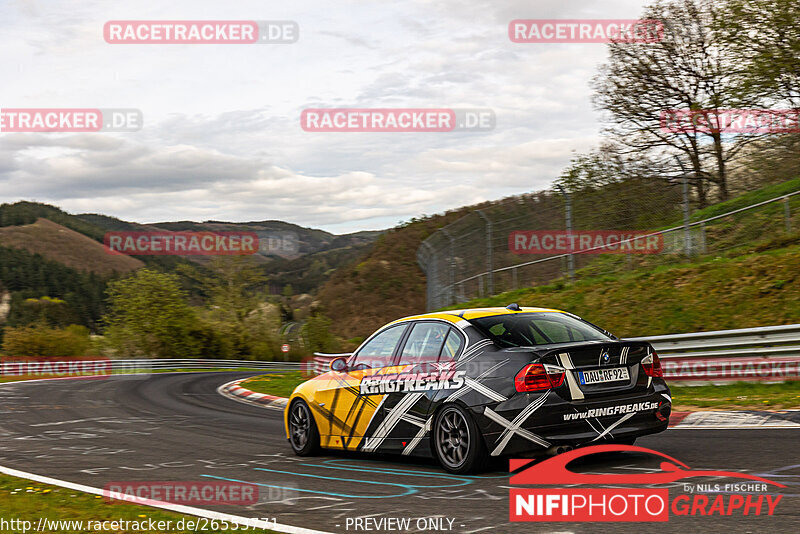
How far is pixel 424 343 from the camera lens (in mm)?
7465

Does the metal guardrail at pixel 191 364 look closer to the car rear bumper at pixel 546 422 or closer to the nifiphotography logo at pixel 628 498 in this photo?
the car rear bumper at pixel 546 422

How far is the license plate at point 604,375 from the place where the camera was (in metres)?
6.46

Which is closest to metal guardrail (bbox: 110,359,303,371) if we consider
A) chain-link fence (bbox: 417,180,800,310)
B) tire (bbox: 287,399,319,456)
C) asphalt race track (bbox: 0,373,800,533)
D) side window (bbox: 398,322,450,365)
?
chain-link fence (bbox: 417,180,800,310)

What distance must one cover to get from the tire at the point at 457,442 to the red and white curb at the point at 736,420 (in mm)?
3513

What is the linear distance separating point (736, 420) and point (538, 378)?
12.9 ft

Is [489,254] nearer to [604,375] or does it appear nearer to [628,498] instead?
[604,375]

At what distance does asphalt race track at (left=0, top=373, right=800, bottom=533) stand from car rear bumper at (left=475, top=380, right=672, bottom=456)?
0.29m

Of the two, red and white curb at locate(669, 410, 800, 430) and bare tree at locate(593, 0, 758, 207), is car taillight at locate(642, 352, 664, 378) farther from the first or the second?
bare tree at locate(593, 0, 758, 207)

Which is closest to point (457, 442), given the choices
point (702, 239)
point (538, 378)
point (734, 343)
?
point (538, 378)

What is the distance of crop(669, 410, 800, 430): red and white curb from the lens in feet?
28.2

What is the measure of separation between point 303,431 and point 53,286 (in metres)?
129

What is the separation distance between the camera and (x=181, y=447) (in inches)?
397

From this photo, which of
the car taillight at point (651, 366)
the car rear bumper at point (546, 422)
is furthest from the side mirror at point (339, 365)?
the car taillight at point (651, 366)

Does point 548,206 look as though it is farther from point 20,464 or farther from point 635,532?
point 635,532
